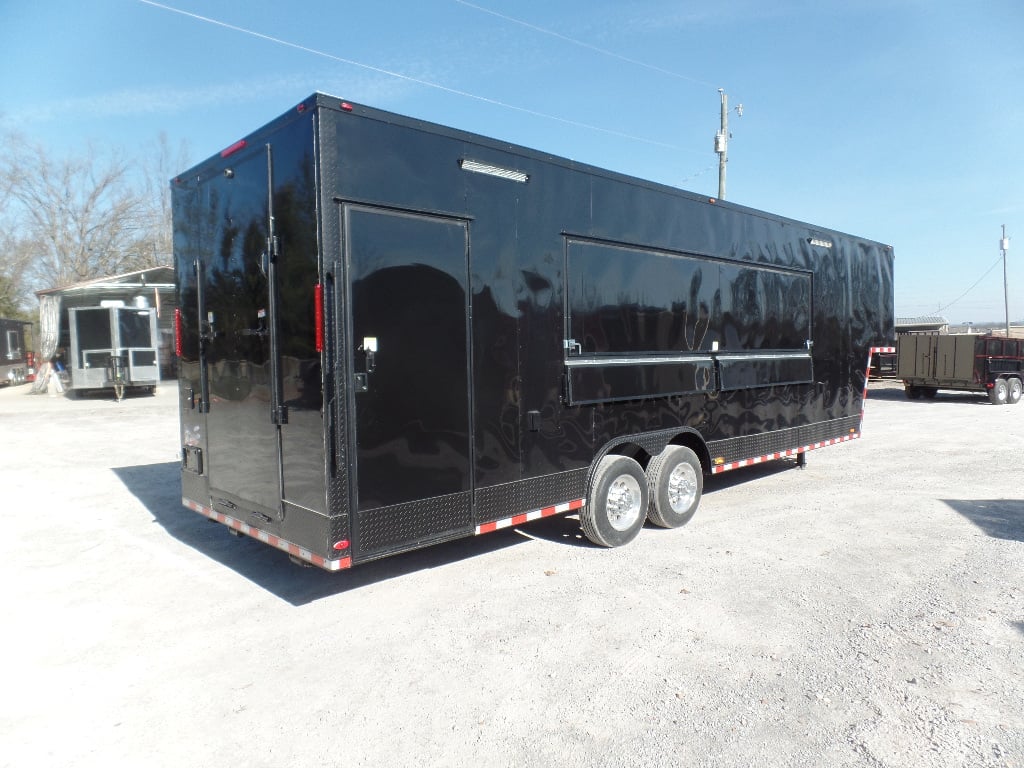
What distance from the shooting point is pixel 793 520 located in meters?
6.81

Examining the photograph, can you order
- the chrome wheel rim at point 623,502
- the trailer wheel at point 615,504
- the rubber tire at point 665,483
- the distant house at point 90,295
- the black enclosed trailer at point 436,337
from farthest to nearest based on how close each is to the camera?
the distant house at point 90,295 < the rubber tire at point 665,483 < the chrome wheel rim at point 623,502 < the trailer wheel at point 615,504 < the black enclosed trailer at point 436,337

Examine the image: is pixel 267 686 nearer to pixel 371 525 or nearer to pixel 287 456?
pixel 371 525

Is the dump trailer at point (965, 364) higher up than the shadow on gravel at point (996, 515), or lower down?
higher up

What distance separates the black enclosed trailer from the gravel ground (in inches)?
22.1

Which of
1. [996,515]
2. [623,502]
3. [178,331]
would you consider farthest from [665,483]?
[178,331]

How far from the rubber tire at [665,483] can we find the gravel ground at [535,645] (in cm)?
17

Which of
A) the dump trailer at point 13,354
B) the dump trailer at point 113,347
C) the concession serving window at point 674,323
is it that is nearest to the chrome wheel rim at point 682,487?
the concession serving window at point 674,323

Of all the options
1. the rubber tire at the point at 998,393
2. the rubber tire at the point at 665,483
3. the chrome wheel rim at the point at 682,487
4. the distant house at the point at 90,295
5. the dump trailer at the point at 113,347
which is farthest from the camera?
the distant house at the point at 90,295

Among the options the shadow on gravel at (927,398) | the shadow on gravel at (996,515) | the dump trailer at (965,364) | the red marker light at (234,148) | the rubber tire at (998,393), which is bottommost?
the shadow on gravel at (996,515)

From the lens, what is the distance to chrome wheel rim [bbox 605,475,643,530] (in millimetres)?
5891

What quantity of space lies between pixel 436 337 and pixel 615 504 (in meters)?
2.37

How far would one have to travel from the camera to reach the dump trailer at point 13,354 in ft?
86.3

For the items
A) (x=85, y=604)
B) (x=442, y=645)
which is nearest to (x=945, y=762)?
(x=442, y=645)

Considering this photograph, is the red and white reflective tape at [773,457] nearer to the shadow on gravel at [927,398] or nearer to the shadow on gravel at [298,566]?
the shadow on gravel at [298,566]
